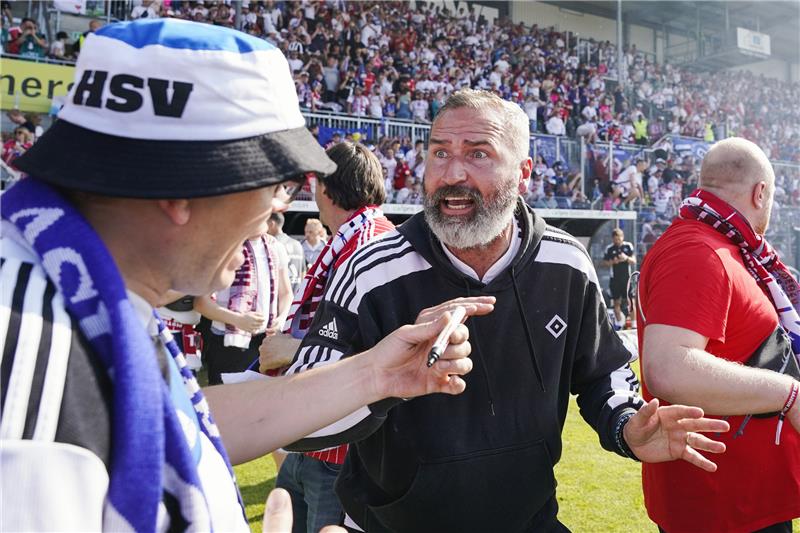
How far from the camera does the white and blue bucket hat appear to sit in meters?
1.01

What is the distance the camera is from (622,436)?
2178 mm

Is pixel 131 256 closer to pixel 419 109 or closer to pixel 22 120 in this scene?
pixel 22 120

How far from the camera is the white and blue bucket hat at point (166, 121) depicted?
3.30ft

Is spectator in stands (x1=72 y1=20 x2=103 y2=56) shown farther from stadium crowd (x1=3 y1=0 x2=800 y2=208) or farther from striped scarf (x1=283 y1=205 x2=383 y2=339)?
striped scarf (x1=283 y1=205 x2=383 y2=339)

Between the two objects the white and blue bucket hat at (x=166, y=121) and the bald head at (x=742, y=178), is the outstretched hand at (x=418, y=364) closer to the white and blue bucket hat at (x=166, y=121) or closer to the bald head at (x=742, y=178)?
the white and blue bucket hat at (x=166, y=121)

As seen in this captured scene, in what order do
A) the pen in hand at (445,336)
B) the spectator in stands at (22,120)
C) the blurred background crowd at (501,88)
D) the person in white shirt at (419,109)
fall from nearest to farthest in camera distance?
the pen in hand at (445,336), the spectator in stands at (22,120), the blurred background crowd at (501,88), the person in white shirt at (419,109)

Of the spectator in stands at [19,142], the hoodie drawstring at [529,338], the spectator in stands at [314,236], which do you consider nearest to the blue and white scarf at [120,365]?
the hoodie drawstring at [529,338]

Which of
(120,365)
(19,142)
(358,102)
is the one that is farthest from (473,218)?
(358,102)

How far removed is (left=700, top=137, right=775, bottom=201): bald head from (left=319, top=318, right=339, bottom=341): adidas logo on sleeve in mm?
1759

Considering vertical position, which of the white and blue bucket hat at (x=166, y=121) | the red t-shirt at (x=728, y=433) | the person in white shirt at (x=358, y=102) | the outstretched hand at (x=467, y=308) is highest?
the person in white shirt at (x=358, y=102)

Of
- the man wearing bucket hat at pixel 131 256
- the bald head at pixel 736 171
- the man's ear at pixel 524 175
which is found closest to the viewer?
the man wearing bucket hat at pixel 131 256

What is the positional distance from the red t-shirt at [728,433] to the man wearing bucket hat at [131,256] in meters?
1.76

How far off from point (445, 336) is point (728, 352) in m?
1.49

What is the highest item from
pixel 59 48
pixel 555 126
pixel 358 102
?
pixel 59 48
